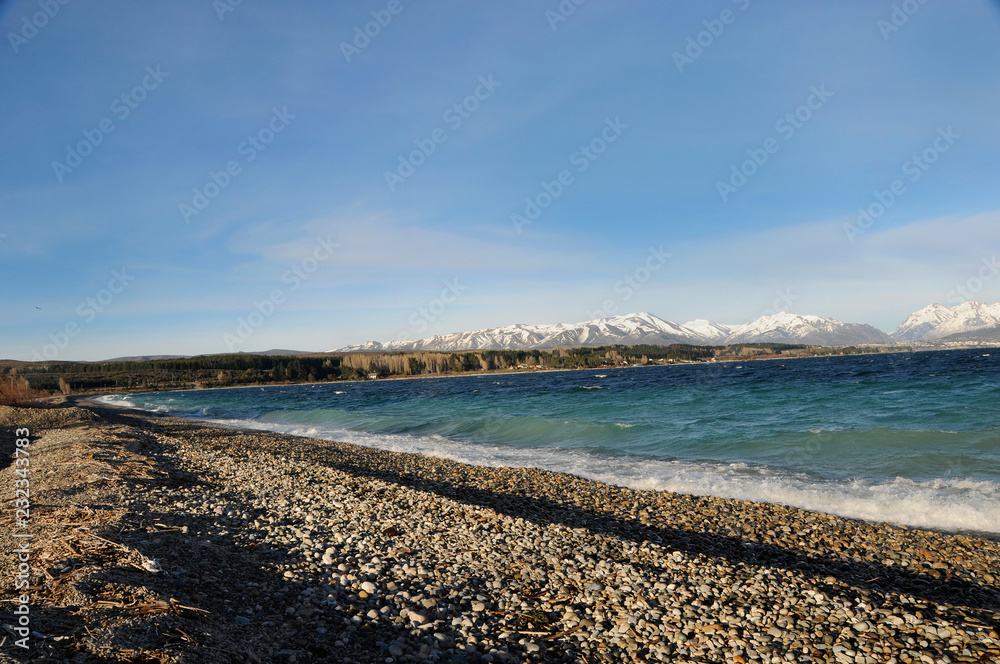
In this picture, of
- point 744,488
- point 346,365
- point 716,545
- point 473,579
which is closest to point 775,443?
point 744,488

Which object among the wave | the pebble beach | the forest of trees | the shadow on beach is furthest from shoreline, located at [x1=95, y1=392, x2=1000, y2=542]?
the forest of trees

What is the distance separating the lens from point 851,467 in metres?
15.0

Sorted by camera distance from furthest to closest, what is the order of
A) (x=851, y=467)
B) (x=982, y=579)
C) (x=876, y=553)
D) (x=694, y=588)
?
(x=851, y=467), (x=876, y=553), (x=982, y=579), (x=694, y=588)

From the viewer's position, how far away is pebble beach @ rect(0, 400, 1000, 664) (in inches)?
182

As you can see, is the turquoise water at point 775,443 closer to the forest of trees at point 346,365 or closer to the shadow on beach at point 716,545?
the shadow on beach at point 716,545

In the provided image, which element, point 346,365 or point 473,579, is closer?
point 473,579

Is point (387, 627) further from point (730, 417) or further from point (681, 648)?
point (730, 417)

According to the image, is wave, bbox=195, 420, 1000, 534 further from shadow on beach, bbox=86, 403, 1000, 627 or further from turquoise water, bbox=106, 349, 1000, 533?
shadow on beach, bbox=86, 403, 1000, 627

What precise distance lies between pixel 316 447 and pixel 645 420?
699 inches

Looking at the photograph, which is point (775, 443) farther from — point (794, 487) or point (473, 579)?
point (473, 579)

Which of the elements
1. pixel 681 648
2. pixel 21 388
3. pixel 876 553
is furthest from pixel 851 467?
pixel 21 388

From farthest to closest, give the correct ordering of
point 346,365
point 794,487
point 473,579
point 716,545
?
point 346,365 → point 794,487 → point 716,545 → point 473,579

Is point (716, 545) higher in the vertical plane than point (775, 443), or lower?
higher

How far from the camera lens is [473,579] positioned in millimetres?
6324
